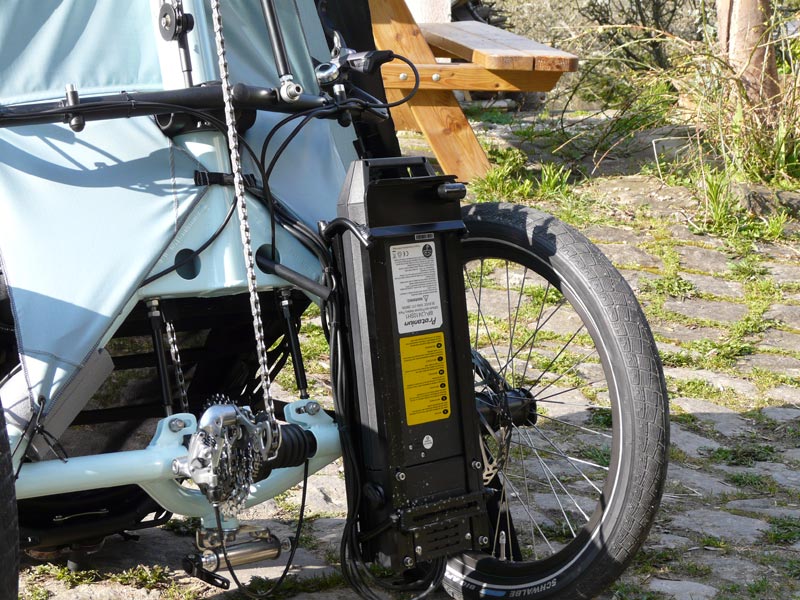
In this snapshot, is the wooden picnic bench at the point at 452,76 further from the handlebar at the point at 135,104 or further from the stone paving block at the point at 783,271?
the handlebar at the point at 135,104

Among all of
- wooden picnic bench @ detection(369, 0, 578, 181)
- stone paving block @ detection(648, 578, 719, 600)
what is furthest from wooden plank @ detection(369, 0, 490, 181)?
stone paving block @ detection(648, 578, 719, 600)

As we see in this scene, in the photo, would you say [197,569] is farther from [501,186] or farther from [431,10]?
[431,10]

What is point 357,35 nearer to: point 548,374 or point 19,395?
point 19,395

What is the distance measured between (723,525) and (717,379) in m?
1.64

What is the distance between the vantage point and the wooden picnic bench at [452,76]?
6871mm

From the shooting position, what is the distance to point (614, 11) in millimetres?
12031

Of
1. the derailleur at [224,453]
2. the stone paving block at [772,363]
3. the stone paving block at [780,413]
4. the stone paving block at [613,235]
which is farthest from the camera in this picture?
the stone paving block at [613,235]

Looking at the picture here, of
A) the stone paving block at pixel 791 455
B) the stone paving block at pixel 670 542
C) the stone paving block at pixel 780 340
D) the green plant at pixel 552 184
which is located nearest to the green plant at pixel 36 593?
the stone paving block at pixel 670 542

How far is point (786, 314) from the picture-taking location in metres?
5.47

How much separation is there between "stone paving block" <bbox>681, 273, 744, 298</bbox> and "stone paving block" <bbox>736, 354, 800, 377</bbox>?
687 millimetres

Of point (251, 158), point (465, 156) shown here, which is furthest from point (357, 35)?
point (465, 156)

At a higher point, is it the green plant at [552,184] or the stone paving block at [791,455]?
the green plant at [552,184]

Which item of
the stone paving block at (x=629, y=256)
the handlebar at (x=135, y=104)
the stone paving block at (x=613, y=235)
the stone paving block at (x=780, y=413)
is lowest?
the stone paving block at (x=780, y=413)

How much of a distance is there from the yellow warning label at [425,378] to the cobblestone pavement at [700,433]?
764 millimetres
